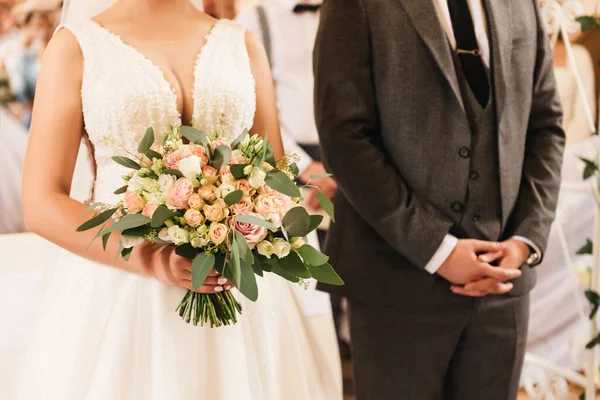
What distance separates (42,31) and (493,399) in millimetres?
1967

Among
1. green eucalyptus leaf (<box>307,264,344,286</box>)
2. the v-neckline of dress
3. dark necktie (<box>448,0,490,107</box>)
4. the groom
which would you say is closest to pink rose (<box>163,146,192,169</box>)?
the v-neckline of dress

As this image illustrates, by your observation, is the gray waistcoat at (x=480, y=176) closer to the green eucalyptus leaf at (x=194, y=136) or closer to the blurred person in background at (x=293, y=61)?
the green eucalyptus leaf at (x=194, y=136)

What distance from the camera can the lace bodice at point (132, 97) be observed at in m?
1.44

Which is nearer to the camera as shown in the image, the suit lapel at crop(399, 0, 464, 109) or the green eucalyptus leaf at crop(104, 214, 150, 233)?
the green eucalyptus leaf at crop(104, 214, 150, 233)

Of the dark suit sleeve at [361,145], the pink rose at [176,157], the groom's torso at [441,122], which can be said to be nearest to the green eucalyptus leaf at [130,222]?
the pink rose at [176,157]

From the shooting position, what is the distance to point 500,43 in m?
1.73

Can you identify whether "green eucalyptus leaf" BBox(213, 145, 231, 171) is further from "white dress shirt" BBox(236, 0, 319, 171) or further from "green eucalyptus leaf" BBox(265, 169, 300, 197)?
"white dress shirt" BBox(236, 0, 319, 171)

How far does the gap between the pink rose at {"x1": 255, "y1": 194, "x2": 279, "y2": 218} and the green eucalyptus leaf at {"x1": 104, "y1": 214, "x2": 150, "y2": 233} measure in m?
0.20

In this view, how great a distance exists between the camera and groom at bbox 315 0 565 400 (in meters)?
1.69

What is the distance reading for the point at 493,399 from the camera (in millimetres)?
1840

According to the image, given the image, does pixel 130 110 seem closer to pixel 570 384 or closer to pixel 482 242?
pixel 482 242

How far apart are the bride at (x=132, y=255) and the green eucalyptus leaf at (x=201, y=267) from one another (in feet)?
0.33

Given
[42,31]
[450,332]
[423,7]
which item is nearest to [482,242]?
[450,332]

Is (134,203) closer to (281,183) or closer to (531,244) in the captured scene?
(281,183)
